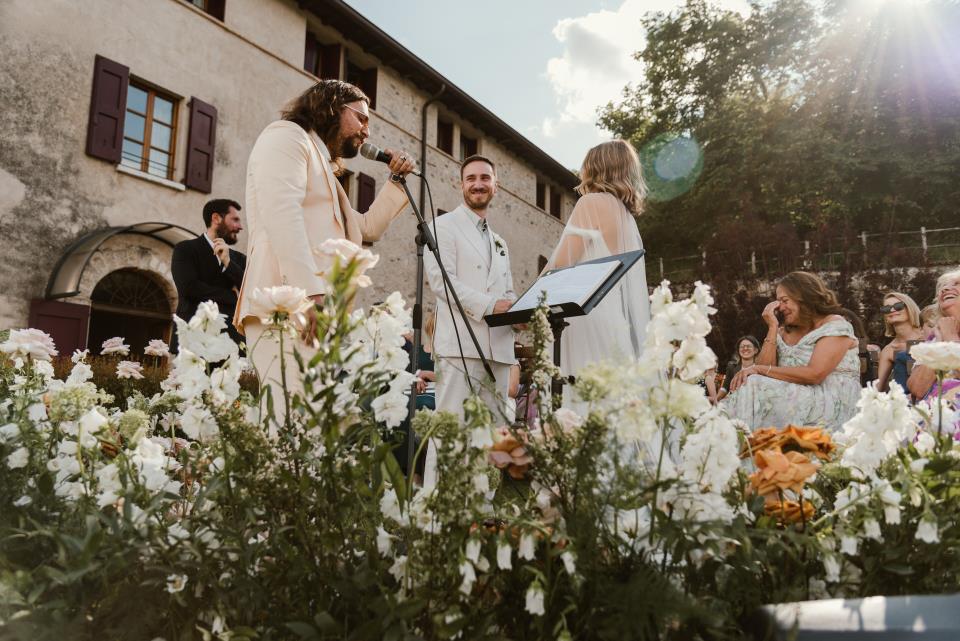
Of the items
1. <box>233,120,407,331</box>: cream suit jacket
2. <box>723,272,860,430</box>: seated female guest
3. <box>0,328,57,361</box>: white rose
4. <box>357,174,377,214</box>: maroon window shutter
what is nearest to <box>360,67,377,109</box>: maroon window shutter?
<box>357,174,377,214</box>: maroon window shutter

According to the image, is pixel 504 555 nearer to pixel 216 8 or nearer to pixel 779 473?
pixel 779 473

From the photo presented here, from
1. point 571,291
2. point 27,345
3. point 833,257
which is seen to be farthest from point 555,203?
point 27,345

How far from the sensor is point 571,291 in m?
2.42

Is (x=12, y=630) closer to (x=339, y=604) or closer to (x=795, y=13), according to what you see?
(x=339, y=604)

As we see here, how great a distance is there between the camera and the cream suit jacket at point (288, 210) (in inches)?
89.3

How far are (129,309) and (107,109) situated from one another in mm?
2786

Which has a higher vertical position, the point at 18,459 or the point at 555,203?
the point at 555,203

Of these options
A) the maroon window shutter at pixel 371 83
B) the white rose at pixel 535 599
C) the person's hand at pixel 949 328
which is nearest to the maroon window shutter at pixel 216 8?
the maroon window shutter at pixel 371 83

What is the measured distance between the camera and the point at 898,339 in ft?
20.9

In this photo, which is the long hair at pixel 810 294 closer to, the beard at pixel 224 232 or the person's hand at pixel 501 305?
the person's hand at pixel 501 305

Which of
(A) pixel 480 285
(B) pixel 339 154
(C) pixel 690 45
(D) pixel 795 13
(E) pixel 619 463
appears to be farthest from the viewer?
(C) pixel 690 45

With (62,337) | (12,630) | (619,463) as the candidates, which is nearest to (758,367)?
(619,463)

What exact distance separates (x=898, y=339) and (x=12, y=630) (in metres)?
7.28

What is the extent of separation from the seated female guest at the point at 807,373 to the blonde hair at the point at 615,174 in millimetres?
1316
